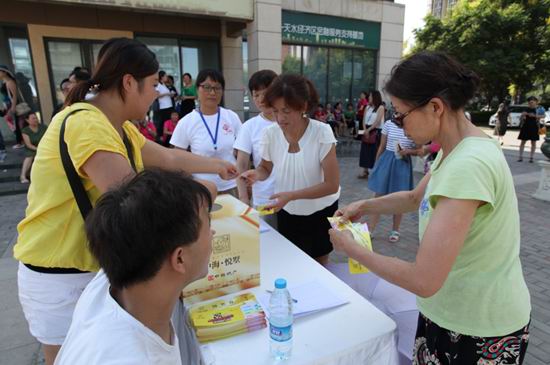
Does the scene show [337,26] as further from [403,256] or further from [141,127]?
[403,256]

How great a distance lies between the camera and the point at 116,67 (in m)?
1.39

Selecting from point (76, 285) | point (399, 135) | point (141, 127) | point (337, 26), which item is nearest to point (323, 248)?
point (76, 285)

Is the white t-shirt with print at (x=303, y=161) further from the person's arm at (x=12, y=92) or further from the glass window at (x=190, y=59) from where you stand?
the glass window at (x=190, y=59)

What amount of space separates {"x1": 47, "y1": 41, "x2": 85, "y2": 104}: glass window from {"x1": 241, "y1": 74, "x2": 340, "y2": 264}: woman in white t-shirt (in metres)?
8.37

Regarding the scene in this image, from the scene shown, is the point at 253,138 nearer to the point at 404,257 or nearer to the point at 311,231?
the point at 311,231

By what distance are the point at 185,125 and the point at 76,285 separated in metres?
1.96

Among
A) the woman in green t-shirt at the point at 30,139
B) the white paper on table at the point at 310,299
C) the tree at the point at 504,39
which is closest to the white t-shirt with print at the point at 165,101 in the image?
the woman in green t-shirt at the point at 30,139

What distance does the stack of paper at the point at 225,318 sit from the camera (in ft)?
4.14

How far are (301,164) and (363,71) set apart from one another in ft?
34.8

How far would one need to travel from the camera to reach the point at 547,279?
344 cm

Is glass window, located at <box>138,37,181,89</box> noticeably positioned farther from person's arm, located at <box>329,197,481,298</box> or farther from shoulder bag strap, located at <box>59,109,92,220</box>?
person's arm, located at <box>329,197,481,298</box>

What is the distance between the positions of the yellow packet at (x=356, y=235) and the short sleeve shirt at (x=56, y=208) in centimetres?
92

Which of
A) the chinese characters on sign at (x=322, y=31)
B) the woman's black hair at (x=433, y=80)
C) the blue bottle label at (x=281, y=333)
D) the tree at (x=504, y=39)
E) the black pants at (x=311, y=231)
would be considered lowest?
the black pants at (x=311, y=231)

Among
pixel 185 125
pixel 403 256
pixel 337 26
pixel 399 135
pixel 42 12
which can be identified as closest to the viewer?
pixel 185 125
